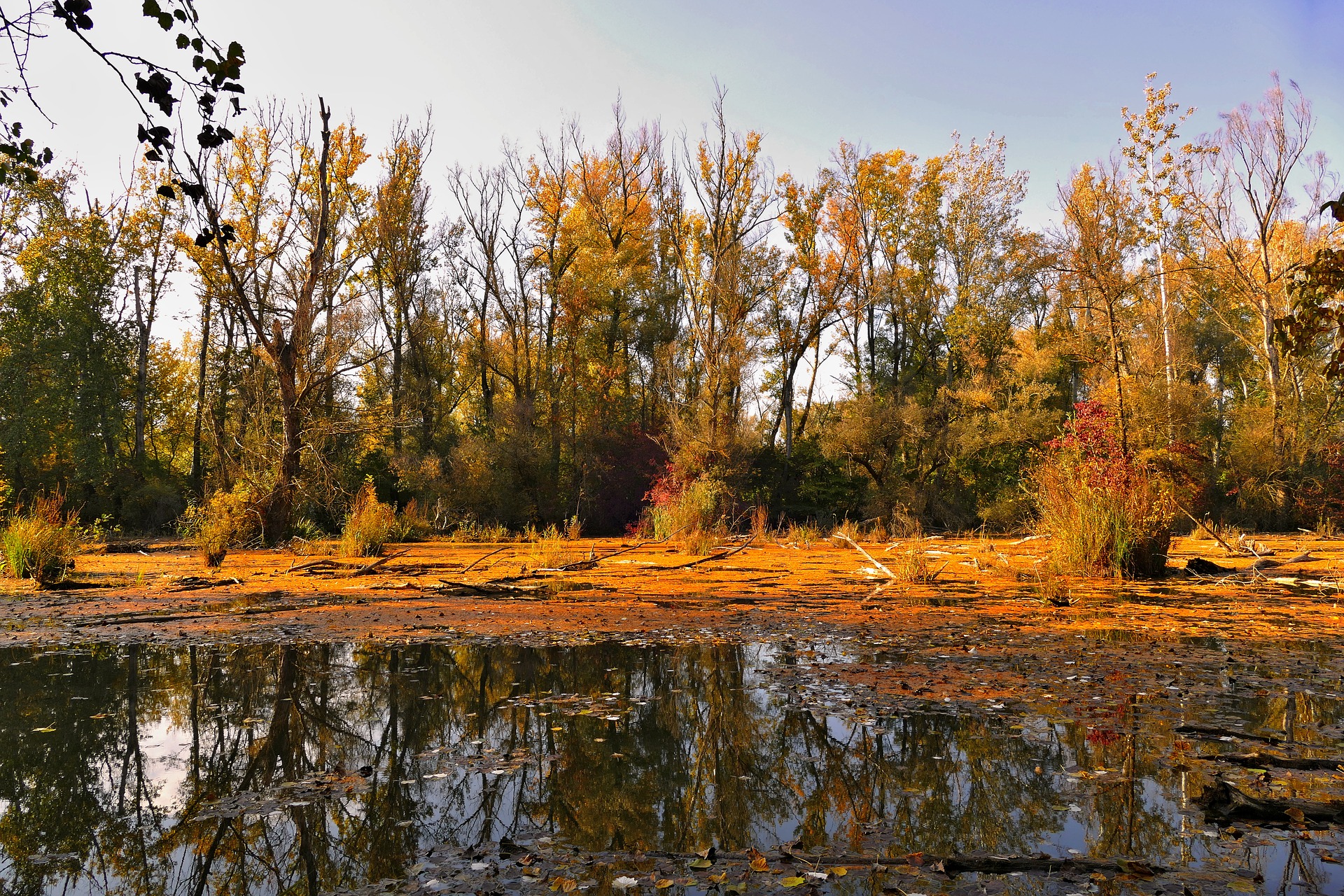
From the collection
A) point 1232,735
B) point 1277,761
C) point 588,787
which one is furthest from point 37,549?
point 1277,761

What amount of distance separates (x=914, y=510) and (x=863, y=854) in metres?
23.3

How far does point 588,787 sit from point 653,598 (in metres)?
5.80

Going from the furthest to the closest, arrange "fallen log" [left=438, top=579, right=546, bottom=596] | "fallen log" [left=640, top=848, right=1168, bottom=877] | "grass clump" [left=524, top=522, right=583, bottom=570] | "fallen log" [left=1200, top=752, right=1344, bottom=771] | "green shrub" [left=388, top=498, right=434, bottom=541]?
"green shrub" [left=388, top=498, right=434, bottom=541] → "grass clump" [left=524, top=522, right=583, bottom=570] → "fallen log" [left=438, top=579, right=546, bottom=596] → "fallen log" [left=1200, top=752, right=1344, bottom=771] → "fallen log" [left=640, top=848, right=1168, bottom=877]

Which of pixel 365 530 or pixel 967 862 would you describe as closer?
pixel 967 862

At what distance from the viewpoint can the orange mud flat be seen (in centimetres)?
666

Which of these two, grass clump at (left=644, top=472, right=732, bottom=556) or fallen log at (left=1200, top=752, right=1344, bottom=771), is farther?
grass clump at (left=644, top=472, right=732, bottom=556)

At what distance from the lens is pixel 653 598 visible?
351 inches

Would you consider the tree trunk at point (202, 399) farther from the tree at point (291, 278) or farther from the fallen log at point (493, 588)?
the fallen log at point (493, 588)

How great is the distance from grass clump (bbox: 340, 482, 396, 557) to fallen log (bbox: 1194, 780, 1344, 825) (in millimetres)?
13236

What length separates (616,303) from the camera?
31156 mm

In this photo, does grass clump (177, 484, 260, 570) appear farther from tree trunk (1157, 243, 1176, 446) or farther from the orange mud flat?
tree trunk (1157, 243, 1176, 446)

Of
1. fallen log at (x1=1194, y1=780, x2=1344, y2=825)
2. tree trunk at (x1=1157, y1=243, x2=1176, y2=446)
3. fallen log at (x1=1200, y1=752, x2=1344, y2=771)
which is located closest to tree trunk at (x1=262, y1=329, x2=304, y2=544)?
fallen log at (x1=1200, y1=752, x2=1344, y2=771)

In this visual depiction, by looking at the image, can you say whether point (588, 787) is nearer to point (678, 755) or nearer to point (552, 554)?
point (678, 755)

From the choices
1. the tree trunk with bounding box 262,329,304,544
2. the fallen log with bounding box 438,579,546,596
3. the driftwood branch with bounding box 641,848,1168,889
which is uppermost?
the tree trunk with bounding box 262,329,304,544
